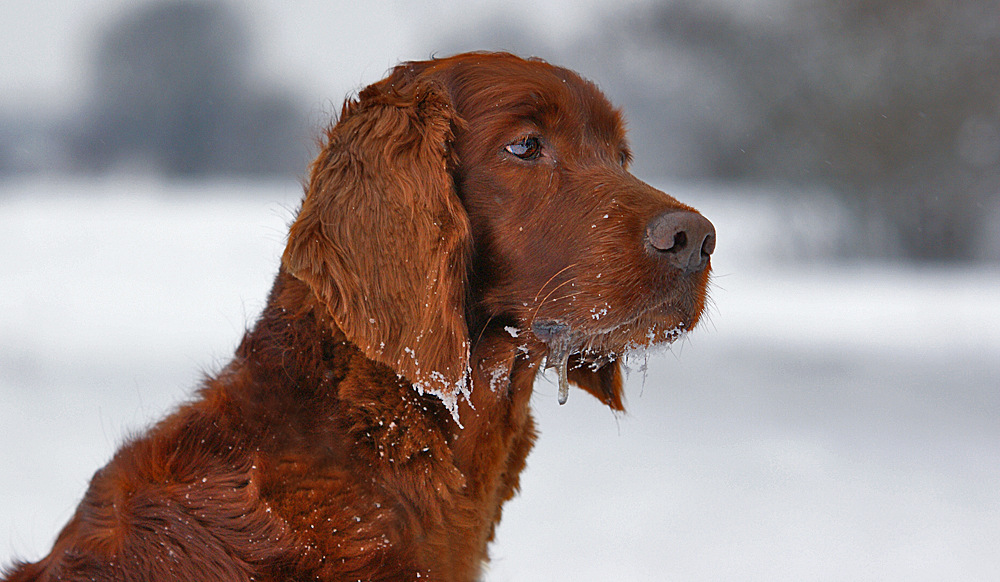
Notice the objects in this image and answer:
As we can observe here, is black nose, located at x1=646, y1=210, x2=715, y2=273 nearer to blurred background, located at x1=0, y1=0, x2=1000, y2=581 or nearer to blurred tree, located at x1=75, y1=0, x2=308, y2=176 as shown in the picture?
blurred background, located at x1=0, y1=0, x2=1000, y2=581

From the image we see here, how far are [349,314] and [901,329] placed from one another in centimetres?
897

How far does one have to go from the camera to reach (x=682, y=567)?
366 cm

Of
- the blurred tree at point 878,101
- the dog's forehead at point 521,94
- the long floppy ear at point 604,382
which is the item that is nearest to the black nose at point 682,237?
the dog's forehead at point 521,94

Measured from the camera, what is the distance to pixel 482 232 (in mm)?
2152

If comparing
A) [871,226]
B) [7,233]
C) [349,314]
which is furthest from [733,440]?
[7,233]

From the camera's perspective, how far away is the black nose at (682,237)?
6.42ft

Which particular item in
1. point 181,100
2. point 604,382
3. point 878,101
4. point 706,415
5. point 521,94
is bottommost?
point 604,382

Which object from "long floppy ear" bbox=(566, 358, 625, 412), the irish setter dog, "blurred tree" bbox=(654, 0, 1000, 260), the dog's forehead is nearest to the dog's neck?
the irish setter dog

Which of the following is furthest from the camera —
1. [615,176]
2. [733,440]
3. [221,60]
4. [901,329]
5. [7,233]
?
[221,60]

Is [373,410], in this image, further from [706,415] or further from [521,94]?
[706,415]

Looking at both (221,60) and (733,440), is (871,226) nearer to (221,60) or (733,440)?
(733,440)

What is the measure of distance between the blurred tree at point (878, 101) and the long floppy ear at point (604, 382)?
1160cm

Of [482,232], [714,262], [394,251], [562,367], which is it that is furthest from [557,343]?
[714,262]

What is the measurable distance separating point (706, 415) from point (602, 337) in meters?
4.57
